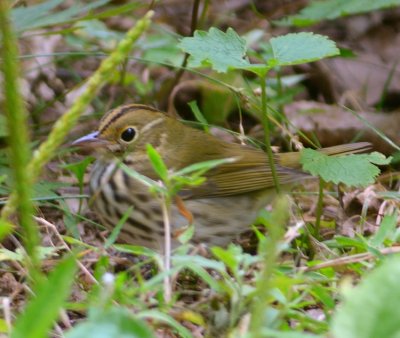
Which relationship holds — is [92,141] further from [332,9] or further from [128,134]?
[332,9]

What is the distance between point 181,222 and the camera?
11.1 feet

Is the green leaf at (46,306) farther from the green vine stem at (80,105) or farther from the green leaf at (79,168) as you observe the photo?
the green leaf at (79,168)

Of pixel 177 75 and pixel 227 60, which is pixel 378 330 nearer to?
pixel 227 60

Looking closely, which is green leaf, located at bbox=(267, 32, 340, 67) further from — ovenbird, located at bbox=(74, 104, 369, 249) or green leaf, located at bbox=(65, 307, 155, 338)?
green leaf, located at bbox=(65, 307, 155, 338)

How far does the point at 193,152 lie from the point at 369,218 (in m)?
0.73

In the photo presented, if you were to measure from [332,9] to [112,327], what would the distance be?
339 cm

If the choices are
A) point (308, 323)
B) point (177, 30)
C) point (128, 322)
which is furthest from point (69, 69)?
point (128, 322)

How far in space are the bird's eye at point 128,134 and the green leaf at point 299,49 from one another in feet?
2.41

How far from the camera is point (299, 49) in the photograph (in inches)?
125

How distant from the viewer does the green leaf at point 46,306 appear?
1639 mm

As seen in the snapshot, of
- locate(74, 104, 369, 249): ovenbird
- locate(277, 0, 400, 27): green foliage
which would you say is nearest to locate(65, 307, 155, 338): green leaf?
locate(74, 104, 369, 249): ovenbird

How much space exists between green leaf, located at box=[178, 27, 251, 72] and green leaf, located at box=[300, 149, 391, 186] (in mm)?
436

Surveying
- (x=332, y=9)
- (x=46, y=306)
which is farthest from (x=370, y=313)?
(x=332, y=9)

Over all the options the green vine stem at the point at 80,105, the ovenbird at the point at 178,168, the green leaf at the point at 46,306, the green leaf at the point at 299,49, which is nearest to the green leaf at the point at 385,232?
the green leaf at the point at 299,49
